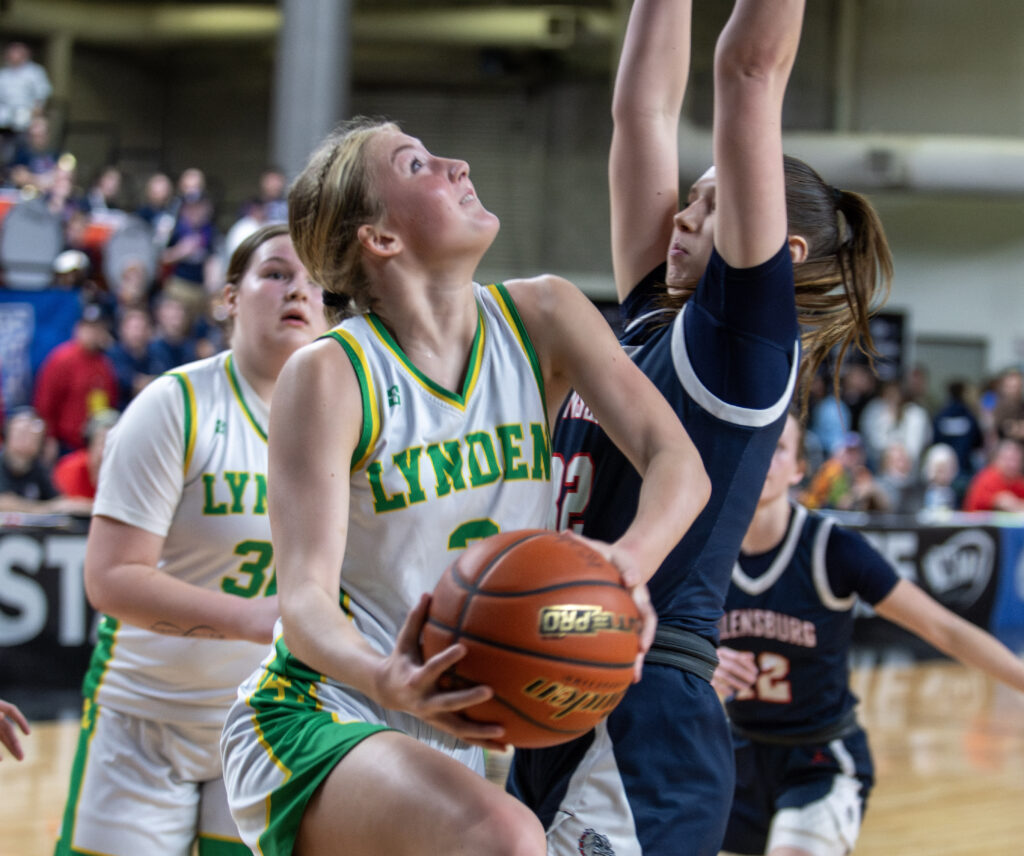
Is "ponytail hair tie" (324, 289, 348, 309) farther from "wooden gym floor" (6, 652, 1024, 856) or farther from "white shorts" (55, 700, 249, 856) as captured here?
"wooden gym floor" (6, 652, 1024, 856)

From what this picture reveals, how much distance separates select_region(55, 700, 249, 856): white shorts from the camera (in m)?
2.75

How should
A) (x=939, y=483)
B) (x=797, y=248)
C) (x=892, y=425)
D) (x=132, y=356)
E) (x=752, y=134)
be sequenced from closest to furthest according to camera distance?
(x=752, y=134)
(x=797, y=248)
(x=132, y=356)
(x=939, y=483)
(x=892, y=425)

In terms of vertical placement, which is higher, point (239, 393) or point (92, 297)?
point (239, 393)

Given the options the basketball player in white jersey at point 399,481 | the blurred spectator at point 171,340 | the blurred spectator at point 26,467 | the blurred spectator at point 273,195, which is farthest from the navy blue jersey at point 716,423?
the blurred spectator at point 273,195

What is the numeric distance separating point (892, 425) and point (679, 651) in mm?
12177

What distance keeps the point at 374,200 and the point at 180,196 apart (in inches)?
446

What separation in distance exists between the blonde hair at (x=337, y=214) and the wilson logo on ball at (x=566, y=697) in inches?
30.7

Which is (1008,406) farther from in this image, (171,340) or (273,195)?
(171,340)

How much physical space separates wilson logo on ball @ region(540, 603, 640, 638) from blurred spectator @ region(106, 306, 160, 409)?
28.2 feet

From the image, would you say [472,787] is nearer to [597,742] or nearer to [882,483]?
[597,742]

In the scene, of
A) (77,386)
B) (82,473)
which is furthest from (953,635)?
(77,386)

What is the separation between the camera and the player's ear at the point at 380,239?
1976 millimetres

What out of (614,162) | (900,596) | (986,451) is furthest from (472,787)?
(986,451)

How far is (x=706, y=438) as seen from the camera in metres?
2.05
